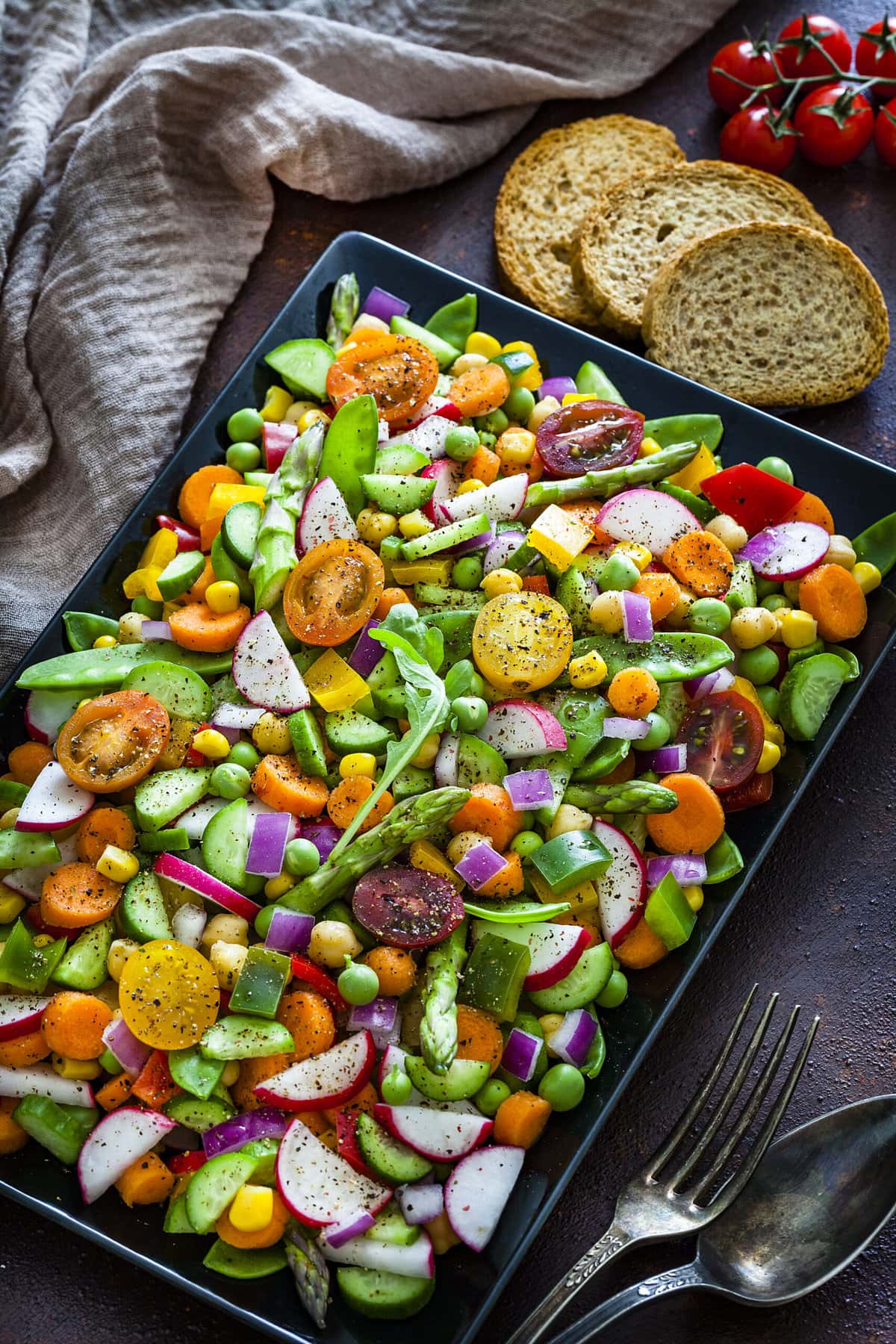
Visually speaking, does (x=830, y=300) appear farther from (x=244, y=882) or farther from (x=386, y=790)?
(x=244, y=882)

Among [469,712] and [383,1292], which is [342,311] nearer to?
[469,712]

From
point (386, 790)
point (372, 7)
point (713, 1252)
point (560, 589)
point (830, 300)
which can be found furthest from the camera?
point (372, 7)

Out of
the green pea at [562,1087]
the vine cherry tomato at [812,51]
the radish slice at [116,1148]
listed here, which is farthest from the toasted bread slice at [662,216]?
the radish slice at [116,1148]

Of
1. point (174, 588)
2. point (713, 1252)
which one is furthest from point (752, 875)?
point (174, 588)

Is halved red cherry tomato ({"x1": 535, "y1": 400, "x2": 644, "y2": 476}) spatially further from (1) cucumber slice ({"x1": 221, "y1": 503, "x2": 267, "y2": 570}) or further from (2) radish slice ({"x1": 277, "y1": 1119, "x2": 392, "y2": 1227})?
(2) radish slice ({"x1": 277, "y1": 1119, "x2": 392, "y2": 1227})

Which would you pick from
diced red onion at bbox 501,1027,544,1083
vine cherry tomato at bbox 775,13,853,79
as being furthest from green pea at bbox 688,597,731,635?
vine cherry tomato at bbox 775,13,853,79
